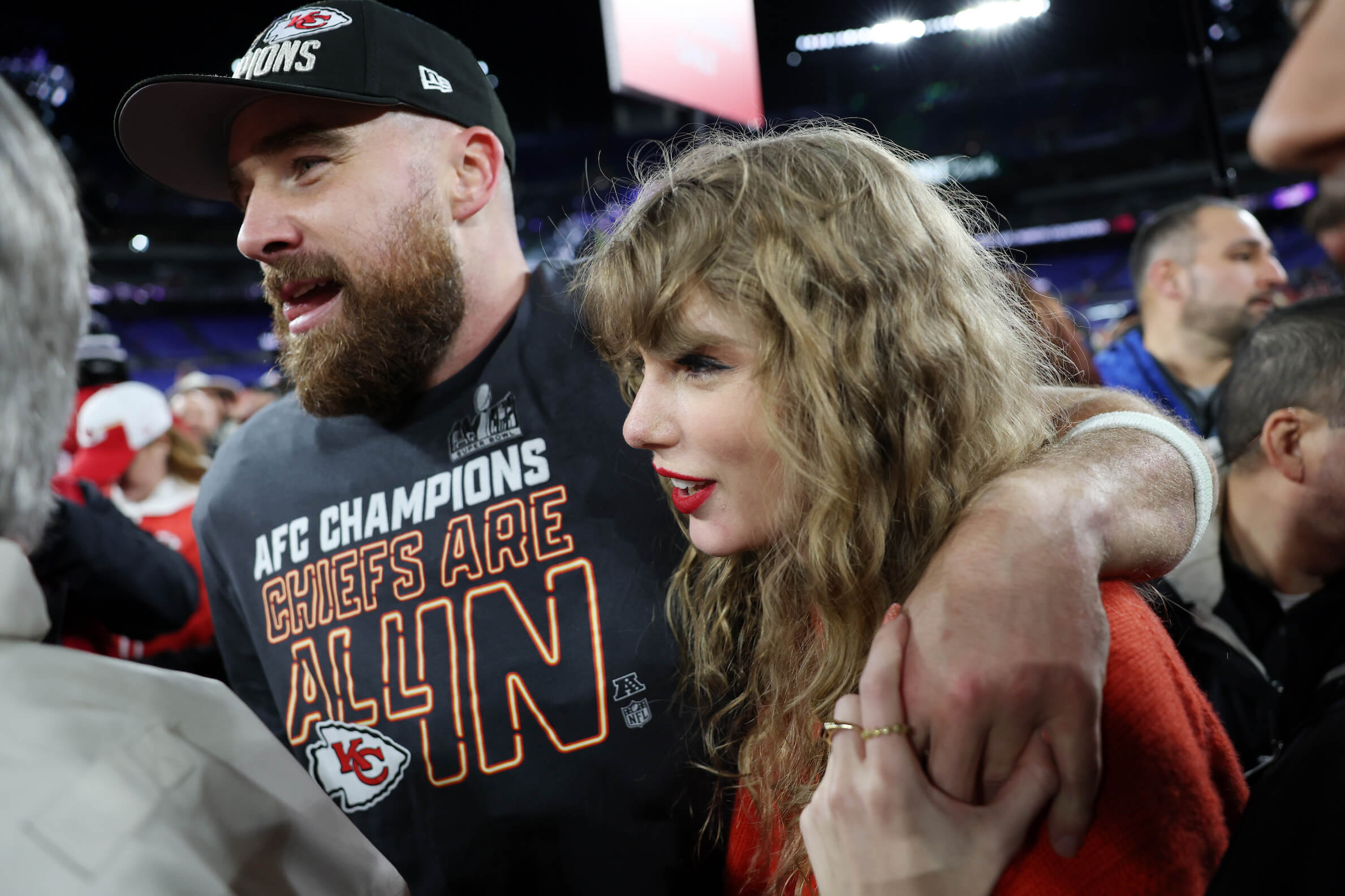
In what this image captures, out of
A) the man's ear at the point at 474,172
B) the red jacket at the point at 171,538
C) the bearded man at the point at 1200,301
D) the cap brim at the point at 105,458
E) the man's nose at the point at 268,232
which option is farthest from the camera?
the bearded man at the point at 1200,301

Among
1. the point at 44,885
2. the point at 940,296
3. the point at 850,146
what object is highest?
the point at 850,146

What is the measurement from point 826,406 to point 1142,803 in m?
0.51

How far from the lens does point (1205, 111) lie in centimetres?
310

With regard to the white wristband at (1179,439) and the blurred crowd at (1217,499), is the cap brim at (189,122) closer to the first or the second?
the blurred crowd at (1217,499)

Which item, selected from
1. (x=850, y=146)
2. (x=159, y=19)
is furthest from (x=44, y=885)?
(x=159, y=19)

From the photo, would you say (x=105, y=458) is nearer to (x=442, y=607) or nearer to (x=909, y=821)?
(x=442, y=607)

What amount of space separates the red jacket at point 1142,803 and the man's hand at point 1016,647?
30 millimetres

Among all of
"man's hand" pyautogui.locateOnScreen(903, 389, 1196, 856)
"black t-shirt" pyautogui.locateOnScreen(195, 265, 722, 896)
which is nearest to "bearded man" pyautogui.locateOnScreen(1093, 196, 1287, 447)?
"black t-shirt" pyautogui.locateOnScreen(195, 265, 722, 896)

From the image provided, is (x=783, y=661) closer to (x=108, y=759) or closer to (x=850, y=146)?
(x=850, y=146)

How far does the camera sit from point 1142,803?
2.86 feet

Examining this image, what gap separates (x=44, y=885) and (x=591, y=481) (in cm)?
95

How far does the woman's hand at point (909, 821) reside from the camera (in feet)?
2.63

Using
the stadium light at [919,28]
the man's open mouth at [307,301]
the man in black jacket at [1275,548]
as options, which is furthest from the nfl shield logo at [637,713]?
the stadium light at [919,28]

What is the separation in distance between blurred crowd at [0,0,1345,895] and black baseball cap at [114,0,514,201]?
0.07 m
